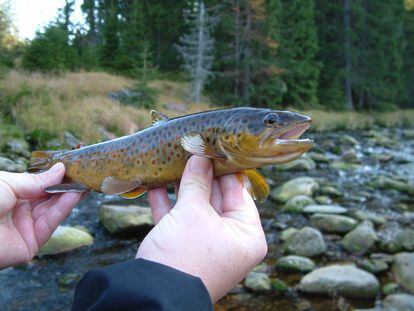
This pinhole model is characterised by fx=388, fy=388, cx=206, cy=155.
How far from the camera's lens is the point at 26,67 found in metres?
22.7

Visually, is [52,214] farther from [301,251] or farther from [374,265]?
[374,265]

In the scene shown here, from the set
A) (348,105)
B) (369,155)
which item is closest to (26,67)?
(369,155)

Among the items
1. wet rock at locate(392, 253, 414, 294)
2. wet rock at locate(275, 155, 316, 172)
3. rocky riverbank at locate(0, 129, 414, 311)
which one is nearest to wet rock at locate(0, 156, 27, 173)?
rocky riverbank at locate(0, 129, 414, 311)

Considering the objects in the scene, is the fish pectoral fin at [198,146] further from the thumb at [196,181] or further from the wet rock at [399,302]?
the wet rock at [399,302]

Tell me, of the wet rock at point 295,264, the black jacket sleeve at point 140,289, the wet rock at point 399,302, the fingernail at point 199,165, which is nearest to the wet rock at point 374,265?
the wet rock at point 295,264

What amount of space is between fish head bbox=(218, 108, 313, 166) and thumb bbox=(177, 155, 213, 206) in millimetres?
260

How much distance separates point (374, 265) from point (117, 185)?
596 cm

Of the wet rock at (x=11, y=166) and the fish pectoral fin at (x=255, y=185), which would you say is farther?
the wet rock at (x=11, y=166)

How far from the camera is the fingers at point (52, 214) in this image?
11.8ft

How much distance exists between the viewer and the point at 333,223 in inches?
368

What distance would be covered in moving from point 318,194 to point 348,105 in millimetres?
36317

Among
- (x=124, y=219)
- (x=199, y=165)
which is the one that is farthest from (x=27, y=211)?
(x=124, y=219)

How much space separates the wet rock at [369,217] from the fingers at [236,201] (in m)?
7.91

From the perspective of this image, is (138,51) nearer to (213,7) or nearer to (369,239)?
(213,7)
